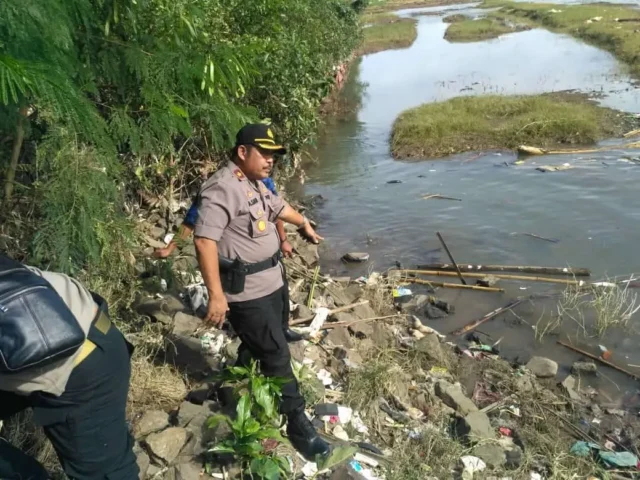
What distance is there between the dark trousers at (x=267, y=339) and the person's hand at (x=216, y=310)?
7.7 inches

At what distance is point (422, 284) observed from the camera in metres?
8.20

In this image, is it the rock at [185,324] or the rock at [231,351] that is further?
the rock at [185,324]

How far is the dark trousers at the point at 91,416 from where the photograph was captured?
2277mm

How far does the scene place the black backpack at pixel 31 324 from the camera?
1963 mm

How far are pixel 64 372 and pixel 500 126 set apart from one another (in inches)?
597

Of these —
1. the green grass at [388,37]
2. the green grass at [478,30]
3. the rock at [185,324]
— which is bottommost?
the green grass at [478,30]

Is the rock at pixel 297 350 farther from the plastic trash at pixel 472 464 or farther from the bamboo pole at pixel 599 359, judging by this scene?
the bamboo pole at pixel 599 359

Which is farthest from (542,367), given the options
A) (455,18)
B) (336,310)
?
(455,18)

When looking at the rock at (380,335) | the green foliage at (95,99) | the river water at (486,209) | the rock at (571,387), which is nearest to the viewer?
the green foliage at (95,99)

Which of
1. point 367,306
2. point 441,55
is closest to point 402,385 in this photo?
point 367,306

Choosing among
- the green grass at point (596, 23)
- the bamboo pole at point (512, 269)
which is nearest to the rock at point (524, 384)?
the bamboo pole at point (512, 269)

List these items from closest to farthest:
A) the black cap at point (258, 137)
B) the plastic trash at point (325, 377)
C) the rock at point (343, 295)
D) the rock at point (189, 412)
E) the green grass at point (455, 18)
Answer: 1. the black cap at point (258, 137)
2. the rock at point (189, 412)
3. the plastic trash at point (325, 377)
4. the rock at point (343, 295)
5. the green grass at point (455, 18)

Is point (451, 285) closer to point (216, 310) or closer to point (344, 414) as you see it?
point (344, 414)

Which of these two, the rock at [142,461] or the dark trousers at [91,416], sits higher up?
the dark trousers at [91,416]
